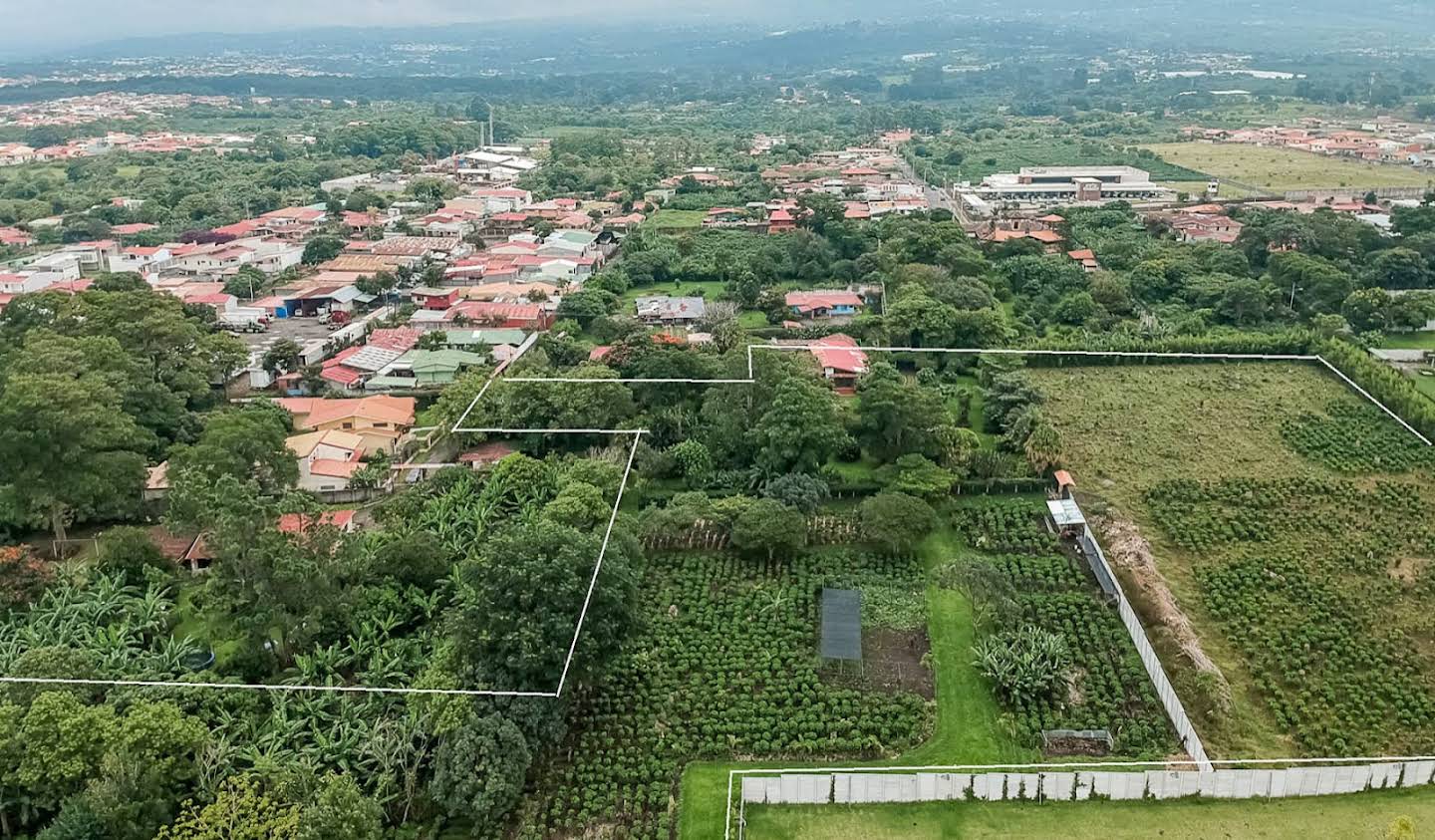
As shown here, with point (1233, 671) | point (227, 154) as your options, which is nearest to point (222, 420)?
point (1233, 671)

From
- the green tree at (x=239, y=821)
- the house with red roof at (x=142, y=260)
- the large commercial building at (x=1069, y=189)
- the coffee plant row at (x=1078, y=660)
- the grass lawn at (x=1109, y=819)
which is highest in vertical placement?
the large commercial building at (x=1069, y=189)

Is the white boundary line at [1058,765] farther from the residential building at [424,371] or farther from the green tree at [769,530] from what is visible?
the residential building at [424,371]

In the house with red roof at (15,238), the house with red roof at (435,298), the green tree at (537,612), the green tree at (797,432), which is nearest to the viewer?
the green tree at (537,612)

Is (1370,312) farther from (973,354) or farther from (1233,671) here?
(1233,671)

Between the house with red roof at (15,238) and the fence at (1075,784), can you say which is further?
the house with red roof at (15,238)

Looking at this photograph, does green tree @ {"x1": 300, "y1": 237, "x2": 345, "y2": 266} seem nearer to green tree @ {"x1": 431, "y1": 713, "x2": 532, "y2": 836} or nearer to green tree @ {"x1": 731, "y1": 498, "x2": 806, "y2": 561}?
green tree @ {"x1": 731, "y1": 498, "x2": 806, "y2": 561}

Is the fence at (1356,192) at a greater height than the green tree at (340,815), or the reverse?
the fence at (1356,192)

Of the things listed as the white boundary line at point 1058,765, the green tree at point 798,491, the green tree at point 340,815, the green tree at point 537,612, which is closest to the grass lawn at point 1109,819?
the white boundary line at point 1058,765

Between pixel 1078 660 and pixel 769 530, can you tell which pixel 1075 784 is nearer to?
pixel 1078 660
